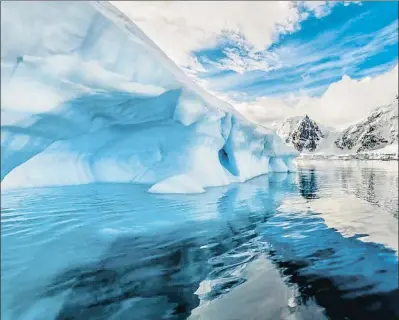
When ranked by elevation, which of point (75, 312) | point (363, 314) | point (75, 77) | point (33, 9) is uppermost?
point (33, 9)

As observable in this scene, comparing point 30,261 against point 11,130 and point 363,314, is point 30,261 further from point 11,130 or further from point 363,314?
point 363,314

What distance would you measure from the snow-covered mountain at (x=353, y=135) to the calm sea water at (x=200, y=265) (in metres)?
128

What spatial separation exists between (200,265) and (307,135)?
195 metres

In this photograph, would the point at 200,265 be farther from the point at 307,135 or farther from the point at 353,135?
the point at 307,135

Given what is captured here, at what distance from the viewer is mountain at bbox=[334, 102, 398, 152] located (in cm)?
13525

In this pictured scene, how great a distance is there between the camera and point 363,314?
2.87 m

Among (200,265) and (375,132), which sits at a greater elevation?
(375,132)

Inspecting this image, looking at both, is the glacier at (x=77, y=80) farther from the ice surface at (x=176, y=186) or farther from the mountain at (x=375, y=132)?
the mountain at (x=375, y=132)

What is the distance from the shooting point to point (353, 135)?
162 meters

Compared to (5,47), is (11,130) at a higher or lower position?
lower

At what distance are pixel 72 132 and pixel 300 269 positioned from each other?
4422 mm

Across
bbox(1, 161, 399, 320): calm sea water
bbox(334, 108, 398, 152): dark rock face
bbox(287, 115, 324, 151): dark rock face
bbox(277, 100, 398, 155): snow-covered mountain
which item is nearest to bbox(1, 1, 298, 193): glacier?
bbox(1, 161, 399, 320): calm sea water

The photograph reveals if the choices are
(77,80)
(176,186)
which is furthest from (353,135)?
(77,80)

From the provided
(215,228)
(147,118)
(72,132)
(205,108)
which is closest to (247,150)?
(205,108)
